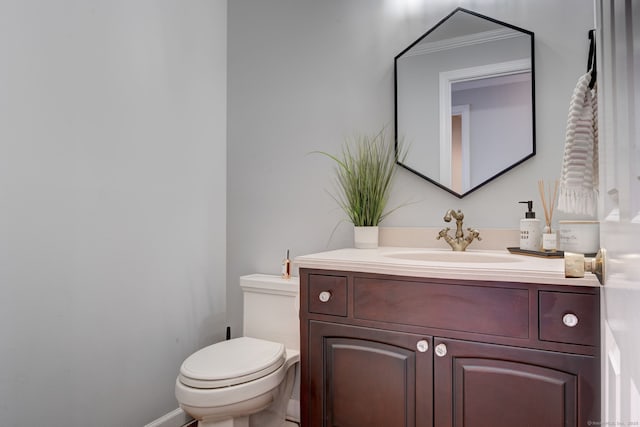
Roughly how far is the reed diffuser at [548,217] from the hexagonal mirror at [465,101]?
0.16m

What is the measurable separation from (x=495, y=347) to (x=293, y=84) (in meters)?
1.64

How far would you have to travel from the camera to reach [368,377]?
1.27 metres

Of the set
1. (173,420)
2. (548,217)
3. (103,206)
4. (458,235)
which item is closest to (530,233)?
(548,217)

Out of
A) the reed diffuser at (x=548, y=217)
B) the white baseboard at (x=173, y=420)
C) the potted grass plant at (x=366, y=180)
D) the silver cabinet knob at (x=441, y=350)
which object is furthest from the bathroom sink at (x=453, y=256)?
the white baseboard at (x=173, y=420)

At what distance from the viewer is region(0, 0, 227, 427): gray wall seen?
4.40 feet

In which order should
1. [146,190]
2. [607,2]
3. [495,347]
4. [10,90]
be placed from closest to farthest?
[607,2]
[495,347]
[10,90]
[146,190]

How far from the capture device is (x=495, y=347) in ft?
3.52

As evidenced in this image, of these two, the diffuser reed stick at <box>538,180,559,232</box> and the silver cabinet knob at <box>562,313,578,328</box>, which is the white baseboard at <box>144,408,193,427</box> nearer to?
the silver cabinet knob at <box>562,313,578,328</box>

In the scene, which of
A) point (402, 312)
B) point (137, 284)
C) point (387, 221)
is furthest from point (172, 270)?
point (402, 312)

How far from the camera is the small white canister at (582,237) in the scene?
1220mm

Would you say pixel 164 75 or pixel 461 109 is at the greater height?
pixel 164 75

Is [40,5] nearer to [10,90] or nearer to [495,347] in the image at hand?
[10,90]

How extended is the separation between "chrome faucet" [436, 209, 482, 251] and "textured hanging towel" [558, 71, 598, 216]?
49 cm

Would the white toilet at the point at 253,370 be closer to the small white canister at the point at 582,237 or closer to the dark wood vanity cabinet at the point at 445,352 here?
the dark wood vanity cabinet at the point at 445,352
